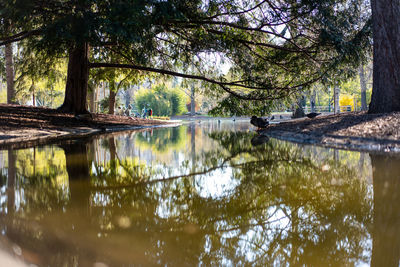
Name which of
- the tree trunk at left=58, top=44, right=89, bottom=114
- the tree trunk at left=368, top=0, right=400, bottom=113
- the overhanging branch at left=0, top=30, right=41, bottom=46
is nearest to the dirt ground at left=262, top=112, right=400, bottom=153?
the tree trunk at left=368, top=0, right=400, bottom=113

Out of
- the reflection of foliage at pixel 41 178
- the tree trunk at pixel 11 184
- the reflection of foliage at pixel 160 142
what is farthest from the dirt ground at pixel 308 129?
the tree trunk at pixel 11 184

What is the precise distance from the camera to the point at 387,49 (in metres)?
11.2

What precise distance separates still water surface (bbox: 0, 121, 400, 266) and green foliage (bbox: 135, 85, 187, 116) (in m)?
43.0

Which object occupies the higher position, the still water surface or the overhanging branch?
the overhanging branch

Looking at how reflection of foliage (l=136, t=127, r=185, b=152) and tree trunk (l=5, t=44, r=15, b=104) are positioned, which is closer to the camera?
reflection of foliage (l=136, t=127, r=185, b=152)

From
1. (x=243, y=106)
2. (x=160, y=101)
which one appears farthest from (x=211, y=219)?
(x=160, y=101)

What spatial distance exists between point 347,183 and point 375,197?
0.73 m

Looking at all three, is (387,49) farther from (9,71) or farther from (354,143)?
(9,71)

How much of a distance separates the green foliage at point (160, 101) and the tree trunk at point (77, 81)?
31.1 meters

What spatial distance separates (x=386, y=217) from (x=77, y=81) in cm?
1503

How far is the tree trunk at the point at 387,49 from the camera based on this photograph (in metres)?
11.1

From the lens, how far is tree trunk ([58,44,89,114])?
15477mm

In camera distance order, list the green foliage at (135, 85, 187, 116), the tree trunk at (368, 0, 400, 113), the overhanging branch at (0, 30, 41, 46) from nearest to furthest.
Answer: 1. the tree trunk at (368, 0, 400, 113)
2. the overhanging branch at (0, 30, 41, 46)
3. the green foliage at (135, 85, 187, 116)

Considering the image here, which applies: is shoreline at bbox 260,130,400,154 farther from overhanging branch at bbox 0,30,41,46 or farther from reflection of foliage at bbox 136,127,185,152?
overhanging branch at bbox 0,30,41,46
